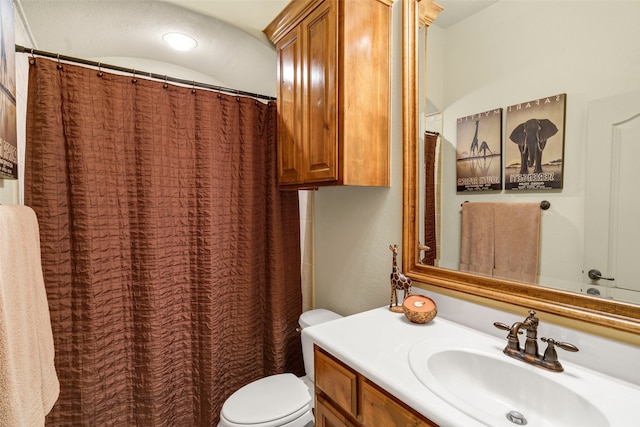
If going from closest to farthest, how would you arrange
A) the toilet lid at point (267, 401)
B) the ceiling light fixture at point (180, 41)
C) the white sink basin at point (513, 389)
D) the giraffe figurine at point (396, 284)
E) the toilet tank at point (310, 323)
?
1. the white sink basin at point (513, 389)
2. the giraffe figurine at point (396, 284)
3. the toilet lid at point (267, 401)
4. the toilet tank at point (310, 323)
5. the ceiling light fixture at point (180, 41)

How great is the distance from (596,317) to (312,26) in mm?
1499

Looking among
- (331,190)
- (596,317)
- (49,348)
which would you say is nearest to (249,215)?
(331,190)

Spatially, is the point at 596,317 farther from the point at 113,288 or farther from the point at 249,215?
the point at 113,288

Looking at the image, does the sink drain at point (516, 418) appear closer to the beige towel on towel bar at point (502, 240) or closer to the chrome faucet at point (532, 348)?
the chrome faucet at point (532, 348)

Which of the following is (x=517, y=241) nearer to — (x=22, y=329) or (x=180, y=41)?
(x=22, y=329)

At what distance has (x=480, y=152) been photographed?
3.49 feet

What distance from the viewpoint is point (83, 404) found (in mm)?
1362

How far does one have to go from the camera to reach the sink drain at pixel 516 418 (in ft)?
2.51

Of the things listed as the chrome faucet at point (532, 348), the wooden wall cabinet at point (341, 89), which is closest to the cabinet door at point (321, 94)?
the wooden wall cabinet at point (341, 89)

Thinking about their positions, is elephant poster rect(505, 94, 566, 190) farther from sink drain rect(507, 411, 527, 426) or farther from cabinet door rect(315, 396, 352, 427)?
cabinet door rect(315, 396, 352, 427)

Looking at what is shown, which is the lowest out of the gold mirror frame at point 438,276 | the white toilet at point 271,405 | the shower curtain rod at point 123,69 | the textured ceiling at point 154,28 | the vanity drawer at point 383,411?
the white toilet at point 271,405

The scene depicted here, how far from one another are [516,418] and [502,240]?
0.52m

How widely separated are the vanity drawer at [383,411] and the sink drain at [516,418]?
11.4 inches

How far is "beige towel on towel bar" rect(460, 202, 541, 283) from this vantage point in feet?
3.05
